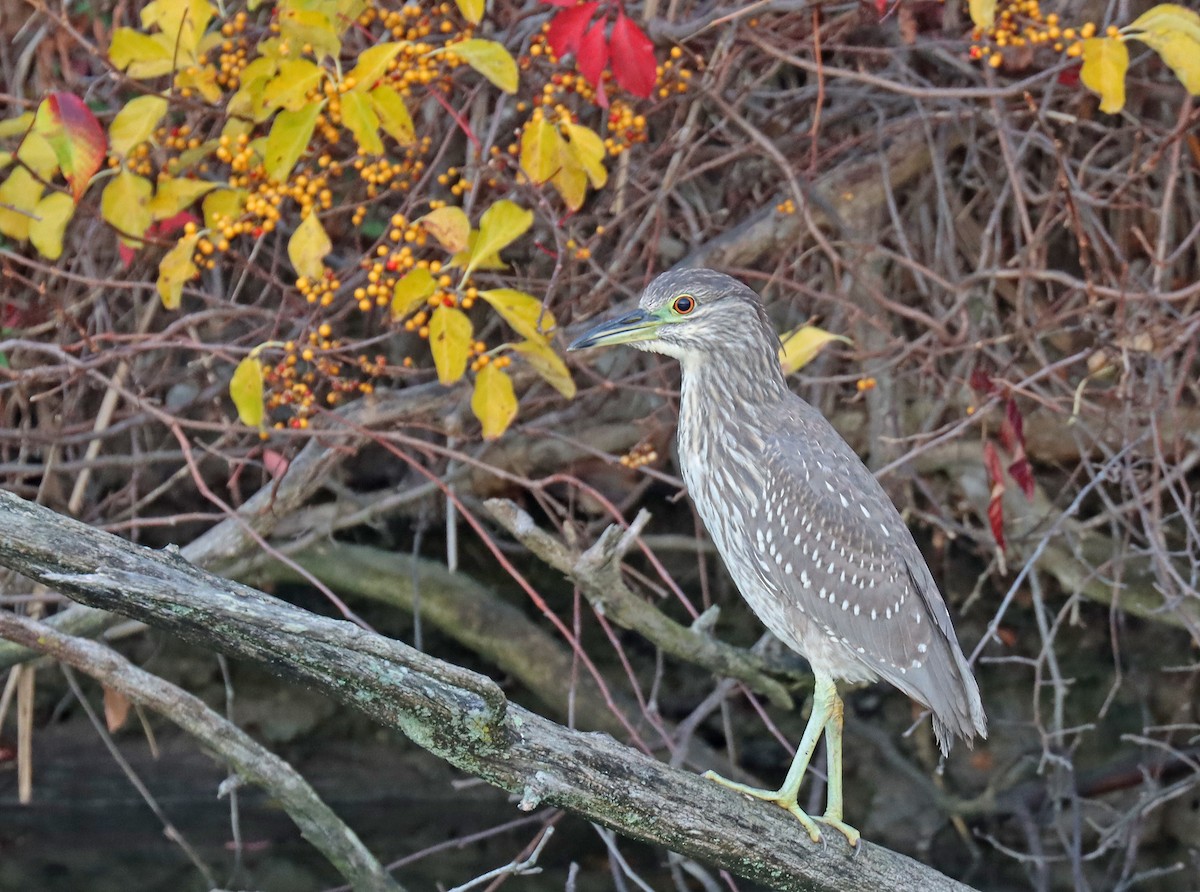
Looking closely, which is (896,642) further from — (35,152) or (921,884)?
(35,152)

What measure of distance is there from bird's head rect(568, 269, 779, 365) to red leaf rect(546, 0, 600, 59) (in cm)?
44

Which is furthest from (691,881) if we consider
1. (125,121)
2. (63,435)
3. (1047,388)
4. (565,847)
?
(125,121)

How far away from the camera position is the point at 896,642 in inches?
97.9

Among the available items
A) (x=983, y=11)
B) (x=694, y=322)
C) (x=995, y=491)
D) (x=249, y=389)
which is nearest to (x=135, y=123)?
(x=249, y=389)

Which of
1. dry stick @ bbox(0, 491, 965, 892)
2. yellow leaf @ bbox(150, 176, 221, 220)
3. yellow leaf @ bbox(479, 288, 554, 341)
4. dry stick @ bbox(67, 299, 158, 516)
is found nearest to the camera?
dry stick @ bbox(0, 491, 965, 892)

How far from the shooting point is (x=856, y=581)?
252 centimetres

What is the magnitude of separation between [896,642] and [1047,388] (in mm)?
1369

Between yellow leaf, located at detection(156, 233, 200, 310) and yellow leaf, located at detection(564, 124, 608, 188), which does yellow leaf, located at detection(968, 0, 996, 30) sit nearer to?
yellow leaf, located at detection(564, 124, 608, 188)

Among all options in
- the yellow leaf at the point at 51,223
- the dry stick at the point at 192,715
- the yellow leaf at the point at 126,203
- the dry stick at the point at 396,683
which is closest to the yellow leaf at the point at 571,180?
the yellow leaf at the point at 126,203

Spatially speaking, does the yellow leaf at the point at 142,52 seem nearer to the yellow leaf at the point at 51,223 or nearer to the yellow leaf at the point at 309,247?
the yellow leaf at the point at 51,223

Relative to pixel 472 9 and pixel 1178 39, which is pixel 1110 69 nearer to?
pixel 1178 39

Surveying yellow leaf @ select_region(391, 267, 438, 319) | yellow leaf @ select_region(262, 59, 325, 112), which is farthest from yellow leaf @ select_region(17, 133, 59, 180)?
yellow leaf @ select_region(391, 267, 438, 319)

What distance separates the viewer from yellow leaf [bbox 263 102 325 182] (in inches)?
94.5

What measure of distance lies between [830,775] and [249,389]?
1.23 meters
